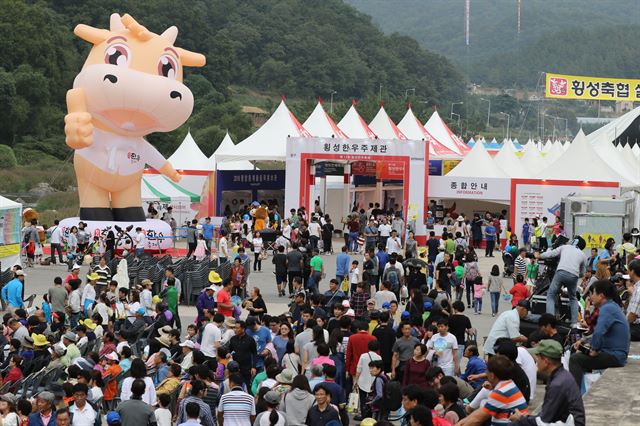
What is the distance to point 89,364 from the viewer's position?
13.7 meters

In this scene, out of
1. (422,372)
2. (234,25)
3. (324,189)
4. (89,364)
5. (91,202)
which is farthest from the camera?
(234,25)

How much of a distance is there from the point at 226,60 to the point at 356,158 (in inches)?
2838

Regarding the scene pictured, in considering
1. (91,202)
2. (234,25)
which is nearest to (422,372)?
(91,202)

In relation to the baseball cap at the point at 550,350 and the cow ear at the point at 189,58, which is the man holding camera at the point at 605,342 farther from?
the cow ear at the point at 189,58

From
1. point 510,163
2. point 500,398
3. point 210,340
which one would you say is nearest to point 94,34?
point 210,340

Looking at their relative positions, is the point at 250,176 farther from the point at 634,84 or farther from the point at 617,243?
the point at 634,84

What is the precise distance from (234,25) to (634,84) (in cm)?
5208

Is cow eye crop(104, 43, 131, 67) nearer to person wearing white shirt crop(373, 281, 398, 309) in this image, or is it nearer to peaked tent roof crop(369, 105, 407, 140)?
person wearing white shirt crop(373, 281, 398, 309)

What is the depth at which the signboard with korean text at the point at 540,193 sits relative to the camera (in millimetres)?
36969

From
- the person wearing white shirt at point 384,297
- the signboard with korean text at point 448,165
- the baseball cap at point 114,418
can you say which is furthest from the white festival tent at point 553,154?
the baseball cap at point 114,418

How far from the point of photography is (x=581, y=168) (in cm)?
3831

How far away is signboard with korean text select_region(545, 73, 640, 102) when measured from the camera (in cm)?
8531

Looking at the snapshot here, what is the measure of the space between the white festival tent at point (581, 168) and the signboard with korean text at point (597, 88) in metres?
47.1

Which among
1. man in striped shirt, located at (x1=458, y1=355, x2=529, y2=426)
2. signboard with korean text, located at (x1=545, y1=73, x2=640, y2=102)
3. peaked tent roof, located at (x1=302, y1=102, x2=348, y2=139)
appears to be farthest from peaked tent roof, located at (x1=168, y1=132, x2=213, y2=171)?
signboard with korean text, located at (x1=545, y1=73, x2=640, y2=102)
